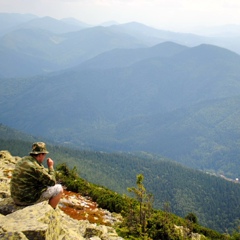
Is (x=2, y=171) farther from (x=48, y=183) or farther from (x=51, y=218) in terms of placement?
(x=51, y=218)

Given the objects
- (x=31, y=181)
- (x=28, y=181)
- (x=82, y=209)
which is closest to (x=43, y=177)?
(x=31, y=181)

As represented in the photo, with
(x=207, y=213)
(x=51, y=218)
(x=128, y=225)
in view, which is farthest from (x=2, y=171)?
(x=207, y=213)

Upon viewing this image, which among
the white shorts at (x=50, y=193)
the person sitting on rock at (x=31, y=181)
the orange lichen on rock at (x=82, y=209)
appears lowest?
the orange lichen on rock at (x=82, y=209)

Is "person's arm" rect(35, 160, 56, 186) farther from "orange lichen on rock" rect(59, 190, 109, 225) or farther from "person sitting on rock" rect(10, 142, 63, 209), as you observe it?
"orange lichen on rock" rect(59, 190, 109, 225)

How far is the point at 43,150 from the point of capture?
58.6 ft

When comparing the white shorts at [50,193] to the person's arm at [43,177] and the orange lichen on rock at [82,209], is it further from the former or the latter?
the orange lichen on rock at [82,209]

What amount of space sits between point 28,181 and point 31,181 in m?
0.16

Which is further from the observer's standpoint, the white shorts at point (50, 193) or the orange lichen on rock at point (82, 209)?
the orange lichen on rock at point (82, 209)

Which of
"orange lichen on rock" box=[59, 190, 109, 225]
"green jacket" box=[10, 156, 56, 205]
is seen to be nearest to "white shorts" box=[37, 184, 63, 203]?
"green jacket" box=[10, 156, 56, 205]

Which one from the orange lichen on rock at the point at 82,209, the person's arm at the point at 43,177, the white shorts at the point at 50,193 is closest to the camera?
the person's arm at the point at 43,177

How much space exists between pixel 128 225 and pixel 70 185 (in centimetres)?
2032

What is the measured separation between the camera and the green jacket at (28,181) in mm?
17016

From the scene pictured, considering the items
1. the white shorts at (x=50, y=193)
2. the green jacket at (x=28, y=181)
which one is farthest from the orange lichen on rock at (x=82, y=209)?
the green jacket at (x=28, y=181)

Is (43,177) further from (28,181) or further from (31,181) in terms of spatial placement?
(28,181)
